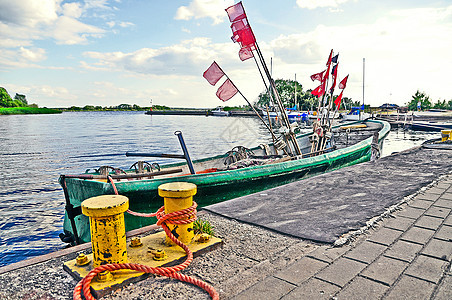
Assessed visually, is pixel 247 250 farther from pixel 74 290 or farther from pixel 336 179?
pixel 336 179

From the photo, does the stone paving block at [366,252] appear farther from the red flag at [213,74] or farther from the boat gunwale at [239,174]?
the red flag at [213,74]

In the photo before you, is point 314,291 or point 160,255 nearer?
point 314,291

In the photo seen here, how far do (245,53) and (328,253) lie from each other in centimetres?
653

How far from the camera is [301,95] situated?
7925cm

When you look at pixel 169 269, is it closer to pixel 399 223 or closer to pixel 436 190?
pixel 399 223

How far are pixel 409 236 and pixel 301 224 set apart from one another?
3.99 feet

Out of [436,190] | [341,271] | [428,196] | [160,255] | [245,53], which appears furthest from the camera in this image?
[245,53]

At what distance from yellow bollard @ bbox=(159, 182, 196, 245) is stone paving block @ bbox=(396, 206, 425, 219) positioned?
295 cm

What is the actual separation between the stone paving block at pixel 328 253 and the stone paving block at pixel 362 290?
1.41ft

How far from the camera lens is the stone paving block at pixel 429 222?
156 inches

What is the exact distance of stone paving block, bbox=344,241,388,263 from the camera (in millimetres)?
3143

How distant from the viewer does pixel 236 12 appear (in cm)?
821

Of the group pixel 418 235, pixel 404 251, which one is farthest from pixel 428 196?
pixel 404 251

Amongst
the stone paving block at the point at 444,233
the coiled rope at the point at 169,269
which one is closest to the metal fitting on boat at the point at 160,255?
the coiled rope at the point at 169,269
